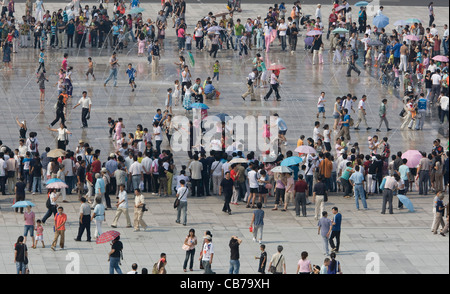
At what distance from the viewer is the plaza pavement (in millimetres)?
26266

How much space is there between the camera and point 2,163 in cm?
3066

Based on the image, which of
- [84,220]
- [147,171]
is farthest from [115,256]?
[147,171]

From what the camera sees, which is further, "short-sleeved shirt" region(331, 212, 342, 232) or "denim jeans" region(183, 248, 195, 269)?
"short-sleeved shirt" region(331, 212, 342, 232)

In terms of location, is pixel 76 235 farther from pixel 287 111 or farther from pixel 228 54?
pixel 228 54

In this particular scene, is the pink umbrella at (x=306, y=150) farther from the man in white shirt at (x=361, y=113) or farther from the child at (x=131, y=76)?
the child at (x=131, y=76)

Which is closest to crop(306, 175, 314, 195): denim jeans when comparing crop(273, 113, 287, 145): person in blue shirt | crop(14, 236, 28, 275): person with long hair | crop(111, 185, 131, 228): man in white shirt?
crop(273, 113, 287, 145): person in blue shirt

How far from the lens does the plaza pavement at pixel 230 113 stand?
1034 inches

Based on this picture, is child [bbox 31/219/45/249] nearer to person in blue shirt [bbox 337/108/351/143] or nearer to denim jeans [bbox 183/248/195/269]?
denim jeans [bbox 183/248/195/269]

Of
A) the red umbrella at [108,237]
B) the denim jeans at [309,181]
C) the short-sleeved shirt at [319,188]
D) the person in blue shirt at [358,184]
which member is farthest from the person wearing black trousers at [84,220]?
the person in blue shirt at [358,184]

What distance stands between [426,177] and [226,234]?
6.55m

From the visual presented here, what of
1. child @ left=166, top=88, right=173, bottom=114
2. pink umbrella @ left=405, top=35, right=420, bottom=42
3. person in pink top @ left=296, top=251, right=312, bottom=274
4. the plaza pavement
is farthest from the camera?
pink umbrella @ left=405, top=35, right=420, bottom=42
